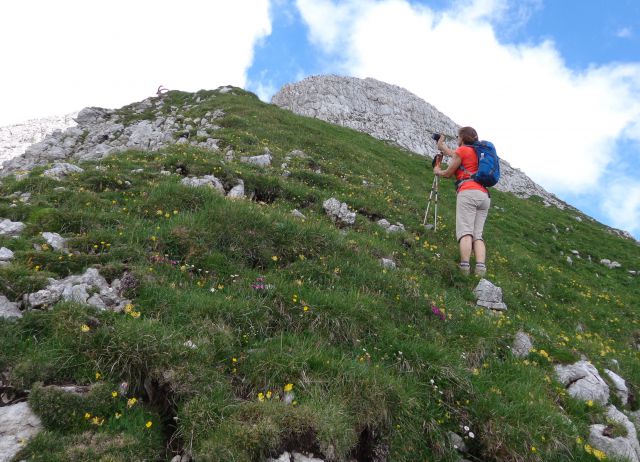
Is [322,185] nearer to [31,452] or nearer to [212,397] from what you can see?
[212,397]

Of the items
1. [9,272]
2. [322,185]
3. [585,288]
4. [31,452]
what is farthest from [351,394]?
[585,288]

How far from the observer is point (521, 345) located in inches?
318

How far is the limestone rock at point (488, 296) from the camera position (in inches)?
392

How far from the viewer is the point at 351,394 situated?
523 centimetres

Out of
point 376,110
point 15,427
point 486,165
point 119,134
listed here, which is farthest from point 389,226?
point 376,110

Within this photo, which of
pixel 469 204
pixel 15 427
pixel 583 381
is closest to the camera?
pixel 15 427

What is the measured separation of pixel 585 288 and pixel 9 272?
1791cm

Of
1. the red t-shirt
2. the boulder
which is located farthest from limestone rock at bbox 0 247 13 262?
the red t-shirt

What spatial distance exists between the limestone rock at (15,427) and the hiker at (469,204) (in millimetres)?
9720

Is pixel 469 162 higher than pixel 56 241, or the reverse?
pixel 469 162

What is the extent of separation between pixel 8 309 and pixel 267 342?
349 cm

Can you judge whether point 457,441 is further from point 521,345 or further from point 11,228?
point 11,228

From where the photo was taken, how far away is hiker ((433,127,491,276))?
1131cm

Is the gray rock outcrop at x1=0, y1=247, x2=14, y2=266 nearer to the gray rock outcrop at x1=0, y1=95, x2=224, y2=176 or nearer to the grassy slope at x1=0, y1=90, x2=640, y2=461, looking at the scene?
the grassy slope at x1=0, y1=90, x2=640, y2=461
